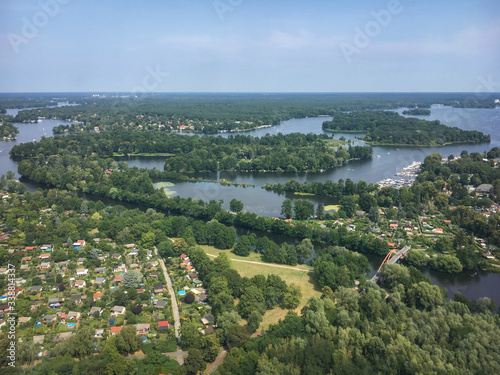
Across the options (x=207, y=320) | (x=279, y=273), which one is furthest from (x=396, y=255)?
(x=207, y=320)

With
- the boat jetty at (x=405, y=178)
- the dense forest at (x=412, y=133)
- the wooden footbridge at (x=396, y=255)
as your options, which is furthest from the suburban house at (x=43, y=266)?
the dense forest at (x=412, y=133)

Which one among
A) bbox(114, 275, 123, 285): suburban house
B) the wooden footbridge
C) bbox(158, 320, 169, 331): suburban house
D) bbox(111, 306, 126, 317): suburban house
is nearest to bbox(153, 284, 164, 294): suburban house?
bbox(111, 306, 126, 317): suburban house

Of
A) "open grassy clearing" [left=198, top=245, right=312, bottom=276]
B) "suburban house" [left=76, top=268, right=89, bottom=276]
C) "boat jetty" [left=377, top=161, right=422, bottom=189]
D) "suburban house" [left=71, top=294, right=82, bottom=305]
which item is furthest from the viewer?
"boat jetty" [left=377, top=161, right=422, bottom=189]

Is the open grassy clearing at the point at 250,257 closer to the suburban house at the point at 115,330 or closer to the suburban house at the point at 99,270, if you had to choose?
the suburban house at the point at 99,270

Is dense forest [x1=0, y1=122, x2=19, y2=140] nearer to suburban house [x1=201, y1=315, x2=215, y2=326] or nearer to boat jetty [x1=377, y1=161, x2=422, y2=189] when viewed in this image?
boat jetty [x1=377, y1=161, x2=422, y2=189]

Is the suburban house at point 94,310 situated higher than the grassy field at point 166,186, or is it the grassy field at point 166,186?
the grassy field at point 166,186

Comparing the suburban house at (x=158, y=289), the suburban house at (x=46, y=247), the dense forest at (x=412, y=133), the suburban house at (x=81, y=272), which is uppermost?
the dense forest at (x=412, y=133)

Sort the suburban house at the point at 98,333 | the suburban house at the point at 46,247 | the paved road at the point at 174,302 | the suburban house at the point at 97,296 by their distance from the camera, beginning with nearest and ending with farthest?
1. the suburban house at the point at 98,333
2. the paved road at the point at 174,302
3. the suburban house at the point at 97,296
4. the suburban house at the point at 46,247
